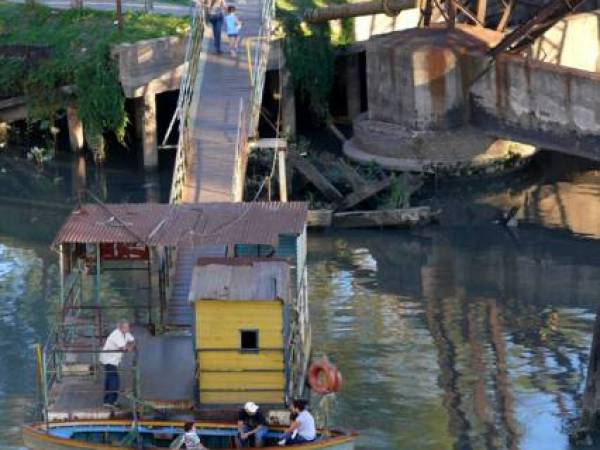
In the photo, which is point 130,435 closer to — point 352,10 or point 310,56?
point 310,56

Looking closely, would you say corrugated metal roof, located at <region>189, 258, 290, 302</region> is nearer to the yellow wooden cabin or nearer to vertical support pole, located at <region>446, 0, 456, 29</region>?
the yellow wooden cabin

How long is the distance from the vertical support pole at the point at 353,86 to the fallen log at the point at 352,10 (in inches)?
82.0

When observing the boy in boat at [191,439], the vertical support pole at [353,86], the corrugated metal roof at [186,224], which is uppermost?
the vertical support pole at [353,86]

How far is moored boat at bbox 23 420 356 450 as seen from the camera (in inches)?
1036

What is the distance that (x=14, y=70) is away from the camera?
48312 mm

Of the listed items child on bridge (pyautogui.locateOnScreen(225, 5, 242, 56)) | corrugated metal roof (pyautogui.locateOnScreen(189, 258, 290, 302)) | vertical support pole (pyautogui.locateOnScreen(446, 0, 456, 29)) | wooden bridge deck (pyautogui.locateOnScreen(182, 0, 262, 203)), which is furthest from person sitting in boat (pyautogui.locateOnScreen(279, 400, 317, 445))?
vertical support pole (pyautogui.locateOnScreen(446, 0, 456, 29))

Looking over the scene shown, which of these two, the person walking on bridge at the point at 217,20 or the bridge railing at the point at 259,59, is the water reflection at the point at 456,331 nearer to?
the bridge railing at the point at 259,59

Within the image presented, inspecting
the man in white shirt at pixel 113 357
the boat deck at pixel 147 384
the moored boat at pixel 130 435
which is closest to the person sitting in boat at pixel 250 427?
the moored boat at pixel 130 435

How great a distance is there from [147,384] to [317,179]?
15013 mm

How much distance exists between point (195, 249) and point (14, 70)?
17694 mm

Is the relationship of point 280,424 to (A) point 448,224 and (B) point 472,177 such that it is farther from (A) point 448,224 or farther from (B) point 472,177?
(B) point 472,177

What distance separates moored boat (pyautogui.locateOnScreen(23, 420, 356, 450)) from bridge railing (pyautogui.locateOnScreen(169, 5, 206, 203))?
8.21m

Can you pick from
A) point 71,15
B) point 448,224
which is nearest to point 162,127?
point 71,15

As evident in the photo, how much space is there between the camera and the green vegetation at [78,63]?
4619 centimetres
